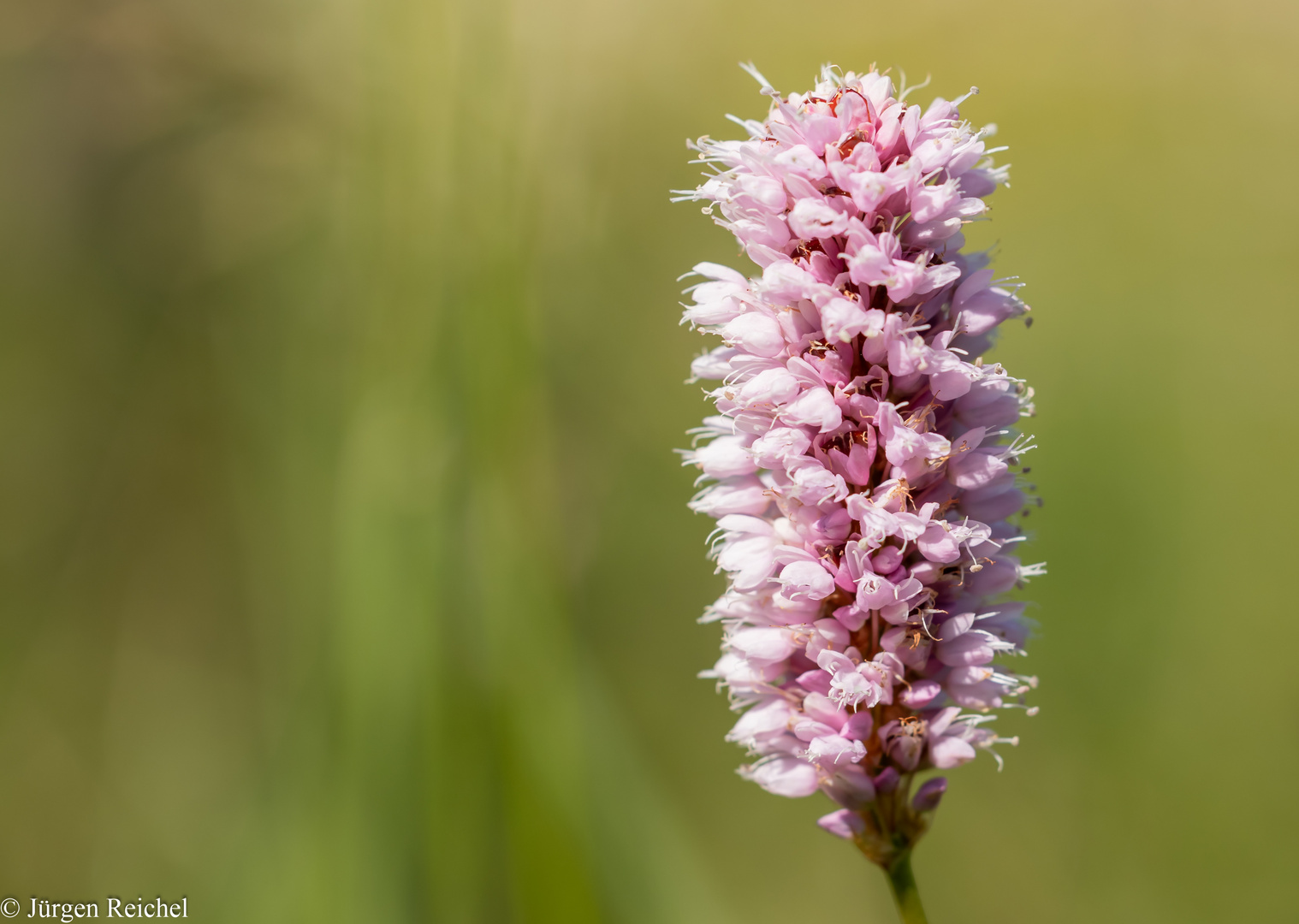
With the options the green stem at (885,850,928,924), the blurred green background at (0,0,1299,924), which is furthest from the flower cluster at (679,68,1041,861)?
the blurred green background at (0,0,1299,924)

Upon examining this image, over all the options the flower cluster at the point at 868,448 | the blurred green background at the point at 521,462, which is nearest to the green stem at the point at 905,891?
the flower cluster at the point at 868,448

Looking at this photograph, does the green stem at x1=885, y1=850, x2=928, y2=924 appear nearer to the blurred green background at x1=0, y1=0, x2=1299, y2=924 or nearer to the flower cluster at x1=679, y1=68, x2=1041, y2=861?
the flower cluster at x1=679, y1=68, x2=1041, y2=861

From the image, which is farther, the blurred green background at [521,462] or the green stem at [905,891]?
the blurred green background at [521,462]

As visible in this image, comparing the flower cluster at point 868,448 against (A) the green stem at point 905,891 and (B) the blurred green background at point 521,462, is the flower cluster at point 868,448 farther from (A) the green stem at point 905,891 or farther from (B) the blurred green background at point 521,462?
(B) the blurred green background at point 521,462


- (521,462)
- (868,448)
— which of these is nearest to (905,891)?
(868,448)

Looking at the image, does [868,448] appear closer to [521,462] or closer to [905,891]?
[905,891]

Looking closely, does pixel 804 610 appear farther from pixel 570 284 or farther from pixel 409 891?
pixel 570 284

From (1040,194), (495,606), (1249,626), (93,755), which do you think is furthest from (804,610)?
(1040,194)
